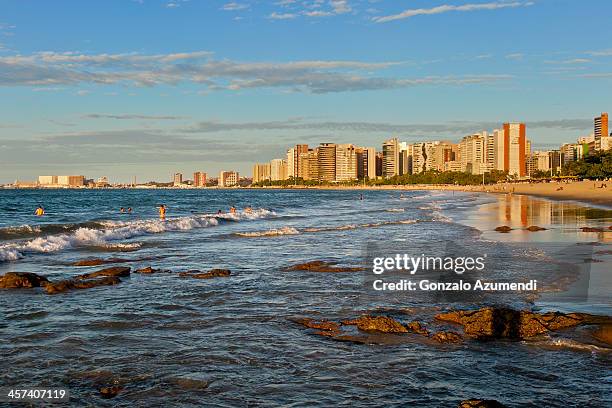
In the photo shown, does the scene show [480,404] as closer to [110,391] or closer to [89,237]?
[110,391]

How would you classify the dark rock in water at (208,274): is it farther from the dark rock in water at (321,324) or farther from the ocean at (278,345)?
the dark rock in water at (321,324)

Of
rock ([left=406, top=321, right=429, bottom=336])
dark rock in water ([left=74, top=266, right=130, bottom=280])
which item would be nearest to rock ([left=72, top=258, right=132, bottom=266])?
dark rock in water ([left=74, top=266, right=130, bottom=280])

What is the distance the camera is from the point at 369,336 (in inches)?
347

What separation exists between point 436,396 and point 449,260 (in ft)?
38.9

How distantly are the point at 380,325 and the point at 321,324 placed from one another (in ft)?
3.30

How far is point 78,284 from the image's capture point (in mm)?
13602

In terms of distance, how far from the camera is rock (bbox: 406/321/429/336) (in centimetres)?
895

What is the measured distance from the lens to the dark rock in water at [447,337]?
8.46 metres

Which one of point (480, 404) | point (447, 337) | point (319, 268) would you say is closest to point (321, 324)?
point (447, 337)

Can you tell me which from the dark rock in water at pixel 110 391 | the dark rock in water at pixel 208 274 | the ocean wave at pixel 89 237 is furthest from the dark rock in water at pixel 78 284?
the ocean wave at pixel 89 237

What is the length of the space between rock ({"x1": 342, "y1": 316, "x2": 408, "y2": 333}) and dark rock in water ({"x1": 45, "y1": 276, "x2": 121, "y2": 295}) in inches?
282

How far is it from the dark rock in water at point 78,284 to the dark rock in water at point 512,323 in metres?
8.65

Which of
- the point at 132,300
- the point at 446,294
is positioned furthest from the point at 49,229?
the point at 446,294

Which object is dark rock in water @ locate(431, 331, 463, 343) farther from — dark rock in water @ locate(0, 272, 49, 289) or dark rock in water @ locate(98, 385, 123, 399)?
dark rock in water @ locate(0, 272, 49, 289)
